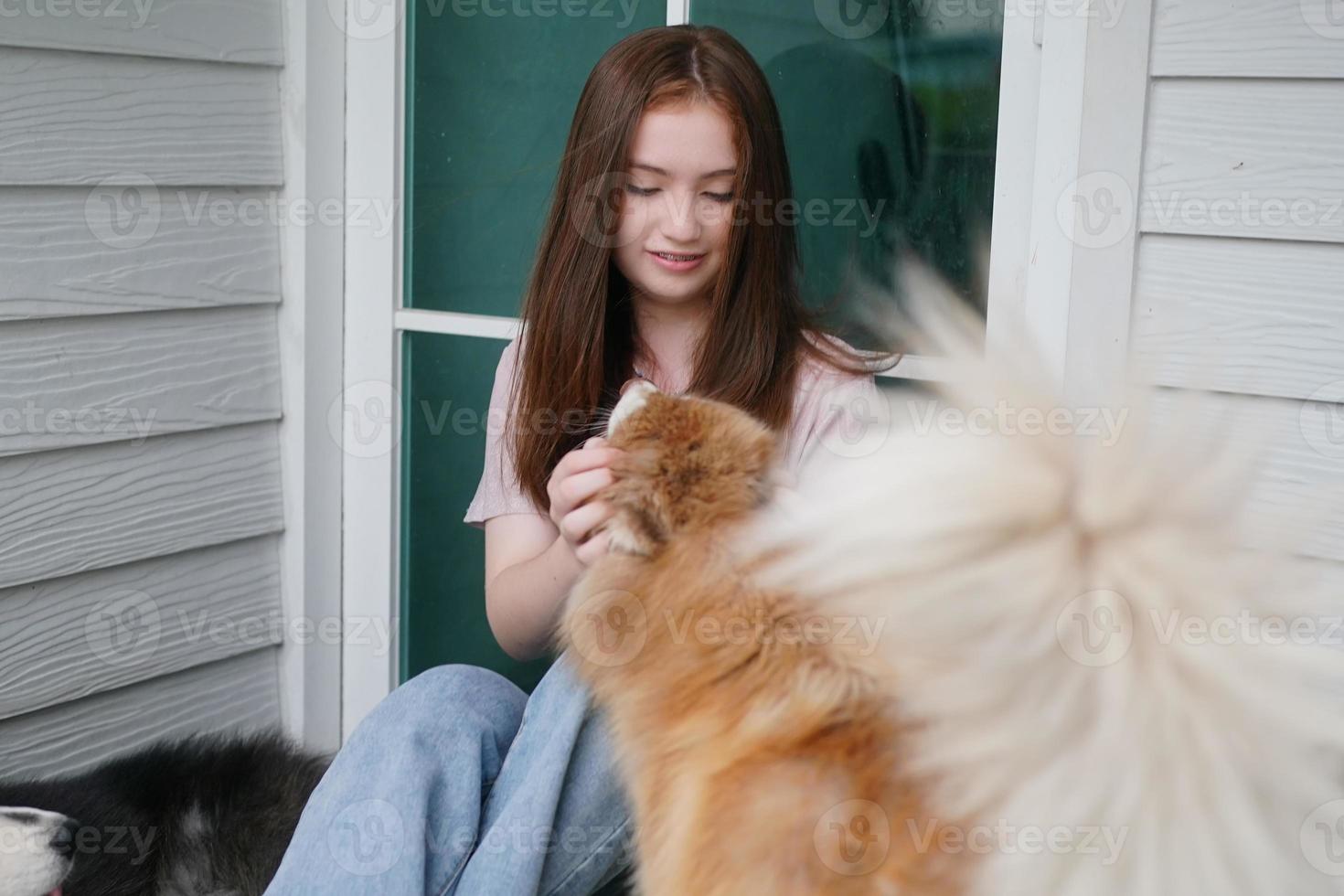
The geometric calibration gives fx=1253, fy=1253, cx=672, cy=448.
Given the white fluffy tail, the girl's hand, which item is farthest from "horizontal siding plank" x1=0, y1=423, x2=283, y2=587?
the white fluffy tail

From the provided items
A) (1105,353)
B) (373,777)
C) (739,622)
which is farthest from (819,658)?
(1105,353)

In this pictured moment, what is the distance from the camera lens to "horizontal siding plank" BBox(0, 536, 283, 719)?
187 centimetres

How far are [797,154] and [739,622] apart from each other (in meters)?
0.99

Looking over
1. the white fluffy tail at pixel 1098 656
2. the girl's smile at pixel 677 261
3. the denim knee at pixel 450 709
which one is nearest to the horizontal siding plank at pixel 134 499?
the denim knee at pixel 450 709

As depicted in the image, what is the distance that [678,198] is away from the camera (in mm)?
1503

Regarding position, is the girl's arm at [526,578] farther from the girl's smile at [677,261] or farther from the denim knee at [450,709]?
the girl's smile at [677,261]

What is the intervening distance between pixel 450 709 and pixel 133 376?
3.16 ft

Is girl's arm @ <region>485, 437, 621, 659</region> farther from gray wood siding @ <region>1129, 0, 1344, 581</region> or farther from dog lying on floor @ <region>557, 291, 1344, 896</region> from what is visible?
gray wood siding @ <region>1129, 0, 1344, 581</region>

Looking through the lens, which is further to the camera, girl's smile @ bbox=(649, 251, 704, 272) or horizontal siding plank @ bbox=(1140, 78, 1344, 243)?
girl's smile @ bbox=(649, 251, 704, 272)

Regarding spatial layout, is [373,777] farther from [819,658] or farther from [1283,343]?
[1283,343]

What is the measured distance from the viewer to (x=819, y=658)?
88 cm

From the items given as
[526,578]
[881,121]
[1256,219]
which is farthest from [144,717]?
[1256,219]

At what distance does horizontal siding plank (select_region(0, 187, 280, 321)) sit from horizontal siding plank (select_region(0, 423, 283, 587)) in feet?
0.74

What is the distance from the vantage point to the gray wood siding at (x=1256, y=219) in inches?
49.6
